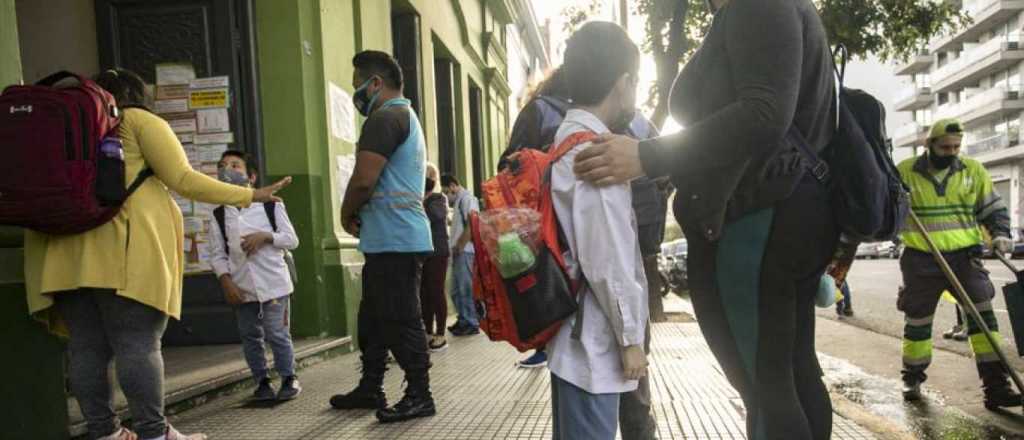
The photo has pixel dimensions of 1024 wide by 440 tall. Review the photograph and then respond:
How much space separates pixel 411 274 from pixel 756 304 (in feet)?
7.85

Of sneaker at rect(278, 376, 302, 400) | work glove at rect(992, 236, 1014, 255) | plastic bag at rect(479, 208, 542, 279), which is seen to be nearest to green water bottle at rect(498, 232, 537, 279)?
plastic bag at rect(479, 208, 542, 279)

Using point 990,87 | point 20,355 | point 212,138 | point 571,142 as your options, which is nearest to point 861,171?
point 571,142

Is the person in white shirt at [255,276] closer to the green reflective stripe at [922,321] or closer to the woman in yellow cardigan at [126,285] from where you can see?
the woman in yellow cardigan at [126,285]

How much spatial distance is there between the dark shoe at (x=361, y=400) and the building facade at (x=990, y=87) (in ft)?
122

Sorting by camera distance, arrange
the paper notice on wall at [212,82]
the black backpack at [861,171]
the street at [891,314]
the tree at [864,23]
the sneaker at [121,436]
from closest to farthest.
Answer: the black backpack at [861,171] < the sneaker at [121,436] < the paper notice on wall at [212,82] < the street at [891,314] < the tree at [864,23]

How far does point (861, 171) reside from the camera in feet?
5.45

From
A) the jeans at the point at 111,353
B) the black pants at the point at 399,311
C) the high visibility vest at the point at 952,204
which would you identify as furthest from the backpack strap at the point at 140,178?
the high visibility vest at the point at 952,204

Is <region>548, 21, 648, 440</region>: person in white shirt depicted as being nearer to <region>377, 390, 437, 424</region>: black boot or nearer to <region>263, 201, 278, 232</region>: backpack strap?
<region>377, 390, 437, 424</region>: black boot

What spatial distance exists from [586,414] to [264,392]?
9.64 ft

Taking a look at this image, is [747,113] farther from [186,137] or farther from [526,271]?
[186,137]

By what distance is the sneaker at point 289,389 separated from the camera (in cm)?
416

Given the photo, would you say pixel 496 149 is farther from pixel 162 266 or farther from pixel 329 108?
pixel 162 266

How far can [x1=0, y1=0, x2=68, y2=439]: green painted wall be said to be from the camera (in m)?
2.83

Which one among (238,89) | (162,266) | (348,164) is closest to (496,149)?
(348,164)
